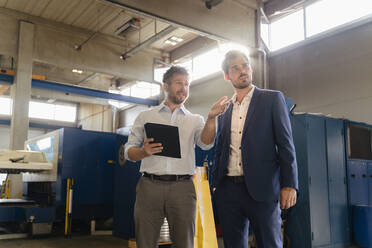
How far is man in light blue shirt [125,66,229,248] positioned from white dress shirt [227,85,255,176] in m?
0.12

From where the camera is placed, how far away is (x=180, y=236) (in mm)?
1931

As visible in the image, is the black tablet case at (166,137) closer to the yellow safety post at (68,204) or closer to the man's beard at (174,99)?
the man's beard at (174,99)

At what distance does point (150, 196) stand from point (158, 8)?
4988mm

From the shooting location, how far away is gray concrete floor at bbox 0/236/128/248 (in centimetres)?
537

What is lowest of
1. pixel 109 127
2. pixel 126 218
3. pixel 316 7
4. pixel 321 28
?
pixel 126 218

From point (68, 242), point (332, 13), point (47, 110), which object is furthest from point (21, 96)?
point (47, 110)

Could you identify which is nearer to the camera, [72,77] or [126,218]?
[126,218]

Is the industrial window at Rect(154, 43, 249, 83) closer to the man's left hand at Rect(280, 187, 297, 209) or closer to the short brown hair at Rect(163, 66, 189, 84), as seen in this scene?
the short brown hair at Rect(163, 66, 189, 84)

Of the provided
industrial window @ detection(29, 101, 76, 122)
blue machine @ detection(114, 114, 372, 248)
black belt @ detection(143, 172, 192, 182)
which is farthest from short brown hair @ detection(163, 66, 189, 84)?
industrial window @ detection(29, 101, 76, 122)

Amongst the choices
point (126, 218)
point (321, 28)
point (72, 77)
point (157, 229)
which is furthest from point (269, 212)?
point (72, 77)

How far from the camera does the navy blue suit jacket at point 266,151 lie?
71.5 inches

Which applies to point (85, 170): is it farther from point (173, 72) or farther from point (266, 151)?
point (266, 151)

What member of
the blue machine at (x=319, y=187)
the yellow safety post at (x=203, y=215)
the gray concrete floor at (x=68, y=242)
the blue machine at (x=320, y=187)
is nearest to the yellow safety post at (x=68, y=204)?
the gray concrete floor at (x=68, y=242)

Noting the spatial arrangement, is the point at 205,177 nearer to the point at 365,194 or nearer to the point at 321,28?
the point at 365,194
